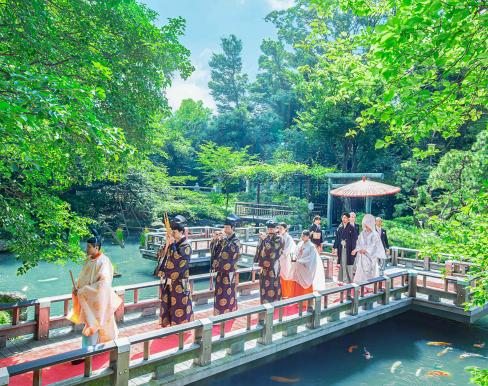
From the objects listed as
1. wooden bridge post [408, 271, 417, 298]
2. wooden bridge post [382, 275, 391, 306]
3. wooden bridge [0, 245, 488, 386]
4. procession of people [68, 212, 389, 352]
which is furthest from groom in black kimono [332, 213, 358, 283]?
wooden bridge post [408, 271, 417, 298]

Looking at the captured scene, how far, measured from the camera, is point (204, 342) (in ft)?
18.6

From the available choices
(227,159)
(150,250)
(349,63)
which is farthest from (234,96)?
(349,63)

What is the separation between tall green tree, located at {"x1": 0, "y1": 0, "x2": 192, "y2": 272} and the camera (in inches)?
156

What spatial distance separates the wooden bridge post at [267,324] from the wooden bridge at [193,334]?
0.02 meters

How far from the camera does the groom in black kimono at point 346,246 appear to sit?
9.86m

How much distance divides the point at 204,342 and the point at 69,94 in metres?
3.73

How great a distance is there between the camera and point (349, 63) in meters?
4.86

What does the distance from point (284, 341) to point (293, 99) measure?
3401 cm

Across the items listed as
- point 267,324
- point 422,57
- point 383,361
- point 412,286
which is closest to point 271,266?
point 267,324

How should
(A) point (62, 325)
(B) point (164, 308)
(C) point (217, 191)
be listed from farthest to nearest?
(C) point (217, 191) < (A) point (62, 325) < (B) point (164, 308)

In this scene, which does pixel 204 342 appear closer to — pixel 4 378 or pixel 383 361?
pixel 4 378

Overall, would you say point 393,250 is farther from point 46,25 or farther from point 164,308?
point 46,25

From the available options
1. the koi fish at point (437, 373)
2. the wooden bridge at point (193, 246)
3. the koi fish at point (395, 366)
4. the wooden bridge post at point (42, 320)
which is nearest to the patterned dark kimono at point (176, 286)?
the wooden bridge post at point (42, 320)

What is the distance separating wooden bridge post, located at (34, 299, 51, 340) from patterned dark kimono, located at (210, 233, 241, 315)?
2829 millimetres
